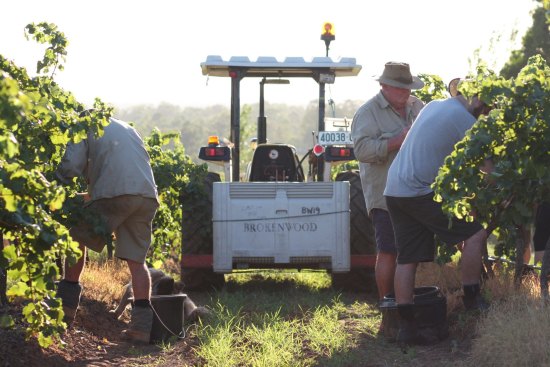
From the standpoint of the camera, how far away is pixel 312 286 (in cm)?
1038

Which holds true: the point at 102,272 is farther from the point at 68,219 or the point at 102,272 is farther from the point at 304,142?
the point at 304,142

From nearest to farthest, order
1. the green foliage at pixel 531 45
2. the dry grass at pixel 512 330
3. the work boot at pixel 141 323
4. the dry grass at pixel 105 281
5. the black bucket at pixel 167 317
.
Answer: the dry grass at pixel 512 330, the work boot at pixel 141 323, the black bucket at pixel 167 317, the dry grass at pixel 105 281, the green foliage at pixel 531 45

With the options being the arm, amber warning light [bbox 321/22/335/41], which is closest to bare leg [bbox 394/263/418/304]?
the arm

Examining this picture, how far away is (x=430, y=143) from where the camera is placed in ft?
21.7

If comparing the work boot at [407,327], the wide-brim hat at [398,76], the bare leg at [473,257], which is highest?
the wide-brim hat at [398,76]

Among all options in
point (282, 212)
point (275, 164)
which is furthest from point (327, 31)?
point (282, 212)

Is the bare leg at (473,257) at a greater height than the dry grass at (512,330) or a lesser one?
greater

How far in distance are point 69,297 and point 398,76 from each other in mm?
2672

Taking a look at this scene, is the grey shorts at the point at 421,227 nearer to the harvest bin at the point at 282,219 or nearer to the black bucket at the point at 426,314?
the black bucket at the point at 426,314

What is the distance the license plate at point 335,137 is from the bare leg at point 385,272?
8.67ft

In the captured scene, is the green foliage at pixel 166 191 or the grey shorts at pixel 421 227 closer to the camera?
the grey shorts at pixel 421 227

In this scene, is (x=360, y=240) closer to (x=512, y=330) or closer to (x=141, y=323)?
(x=141, y=323)

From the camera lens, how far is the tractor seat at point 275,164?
A: 1037cm

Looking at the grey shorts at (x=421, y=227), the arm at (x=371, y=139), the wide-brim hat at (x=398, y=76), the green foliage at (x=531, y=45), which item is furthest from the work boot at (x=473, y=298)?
the green foliage at (x=531, y=45)
